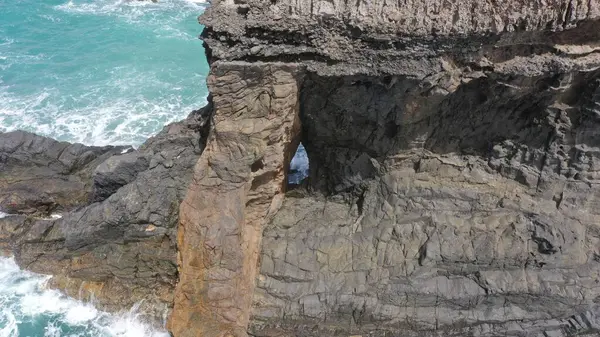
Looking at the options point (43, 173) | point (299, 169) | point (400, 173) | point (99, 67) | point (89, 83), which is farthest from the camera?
point (99, 67)

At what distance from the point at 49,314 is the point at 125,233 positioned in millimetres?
2731

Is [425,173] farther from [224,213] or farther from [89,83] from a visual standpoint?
[89,83]

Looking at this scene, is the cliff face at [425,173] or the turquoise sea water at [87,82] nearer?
the cliff face at [425,173]

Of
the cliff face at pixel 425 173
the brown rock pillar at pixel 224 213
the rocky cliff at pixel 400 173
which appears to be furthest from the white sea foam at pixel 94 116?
the cliff face at pixel 425 173

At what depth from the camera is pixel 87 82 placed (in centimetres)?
2092

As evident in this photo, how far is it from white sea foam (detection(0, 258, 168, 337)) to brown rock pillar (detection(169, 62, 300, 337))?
8.60 feet

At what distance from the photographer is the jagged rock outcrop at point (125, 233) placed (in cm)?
1050

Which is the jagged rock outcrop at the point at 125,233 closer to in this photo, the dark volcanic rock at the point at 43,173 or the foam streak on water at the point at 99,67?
the dark volcanic rock at the point at 43,173

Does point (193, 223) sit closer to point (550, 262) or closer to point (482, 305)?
point (482, 305)

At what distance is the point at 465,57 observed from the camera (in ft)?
A: 24.5

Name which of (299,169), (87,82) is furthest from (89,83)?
(299,169)

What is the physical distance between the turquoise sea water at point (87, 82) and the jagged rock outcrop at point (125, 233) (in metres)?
0.52

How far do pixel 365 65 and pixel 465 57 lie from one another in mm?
1618

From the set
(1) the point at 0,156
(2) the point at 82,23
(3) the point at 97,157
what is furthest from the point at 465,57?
(2) the point at 82,23
